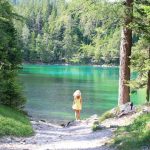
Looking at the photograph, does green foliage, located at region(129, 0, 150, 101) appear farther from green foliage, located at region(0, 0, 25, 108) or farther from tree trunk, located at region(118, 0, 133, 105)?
green foliage, located at region(0, 0, 25, 108)

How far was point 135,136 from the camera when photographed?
12.1 meters

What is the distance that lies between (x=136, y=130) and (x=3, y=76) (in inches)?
443

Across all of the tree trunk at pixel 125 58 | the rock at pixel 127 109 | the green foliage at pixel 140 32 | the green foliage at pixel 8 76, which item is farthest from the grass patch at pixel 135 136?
the green foliage at pixel 8 76

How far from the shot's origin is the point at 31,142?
540 inches

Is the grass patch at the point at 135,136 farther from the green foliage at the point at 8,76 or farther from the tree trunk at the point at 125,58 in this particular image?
the green foliage at the point at 8,76

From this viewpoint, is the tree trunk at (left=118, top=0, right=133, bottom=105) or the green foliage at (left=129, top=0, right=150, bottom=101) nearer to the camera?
the green foliage at (left=129, top=0, right=150, bottom=101)

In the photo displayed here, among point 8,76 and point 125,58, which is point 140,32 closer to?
point 125,58

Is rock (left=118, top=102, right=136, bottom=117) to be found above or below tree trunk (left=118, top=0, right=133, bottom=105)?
below

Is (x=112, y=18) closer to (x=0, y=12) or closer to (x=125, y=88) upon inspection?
(x=125, y=88)

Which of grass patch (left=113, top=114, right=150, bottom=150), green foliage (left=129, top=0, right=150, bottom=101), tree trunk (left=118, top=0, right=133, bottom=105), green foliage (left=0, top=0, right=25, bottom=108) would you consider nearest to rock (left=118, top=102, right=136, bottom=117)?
green foliage (left=129, top=0, right=150, bottom=101)

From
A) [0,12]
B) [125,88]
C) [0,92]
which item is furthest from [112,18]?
[0,92]

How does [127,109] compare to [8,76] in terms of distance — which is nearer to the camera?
[127,109]

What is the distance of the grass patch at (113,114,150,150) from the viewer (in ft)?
35.8

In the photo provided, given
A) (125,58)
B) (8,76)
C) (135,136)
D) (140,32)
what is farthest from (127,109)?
(8,76)
